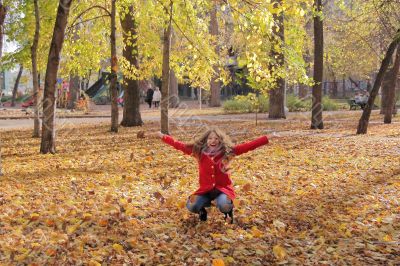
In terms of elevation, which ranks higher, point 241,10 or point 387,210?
point 241,10

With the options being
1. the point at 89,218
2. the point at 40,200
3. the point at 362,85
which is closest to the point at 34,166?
the point at 40,200

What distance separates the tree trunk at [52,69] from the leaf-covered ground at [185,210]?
30.4 inches

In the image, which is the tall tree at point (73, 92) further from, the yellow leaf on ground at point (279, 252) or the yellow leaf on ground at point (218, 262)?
the yellow leaf on ground at point (218, 262)

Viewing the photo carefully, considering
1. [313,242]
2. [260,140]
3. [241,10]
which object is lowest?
[313,242]

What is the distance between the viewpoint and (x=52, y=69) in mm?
10109

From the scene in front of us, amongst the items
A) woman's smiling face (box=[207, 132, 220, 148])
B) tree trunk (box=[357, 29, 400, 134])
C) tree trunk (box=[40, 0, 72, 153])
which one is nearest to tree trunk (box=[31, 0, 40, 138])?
tree trunk (box=[40, 0, 72, 153])

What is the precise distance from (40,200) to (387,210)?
204 inches

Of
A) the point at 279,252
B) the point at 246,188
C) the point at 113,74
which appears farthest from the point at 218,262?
the point at 113,74

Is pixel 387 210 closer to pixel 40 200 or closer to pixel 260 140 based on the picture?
pixel 260 140

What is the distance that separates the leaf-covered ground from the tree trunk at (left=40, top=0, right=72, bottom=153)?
2.53 feet

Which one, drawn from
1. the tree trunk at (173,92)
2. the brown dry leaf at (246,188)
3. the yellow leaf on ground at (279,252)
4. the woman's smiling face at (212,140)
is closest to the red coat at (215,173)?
the woman's smiling face at (212,140)

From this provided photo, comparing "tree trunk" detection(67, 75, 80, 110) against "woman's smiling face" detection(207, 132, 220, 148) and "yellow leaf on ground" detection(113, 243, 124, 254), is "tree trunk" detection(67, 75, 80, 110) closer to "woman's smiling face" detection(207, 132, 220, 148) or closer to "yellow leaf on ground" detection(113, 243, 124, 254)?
"woman's smiling face" detection(207, 132, 220, 148)

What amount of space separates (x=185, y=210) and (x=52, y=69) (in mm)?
5547

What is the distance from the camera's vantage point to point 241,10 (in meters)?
6.77
